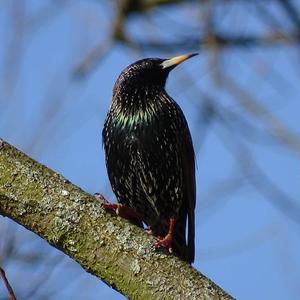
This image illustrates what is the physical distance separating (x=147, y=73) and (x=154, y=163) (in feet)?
2.06

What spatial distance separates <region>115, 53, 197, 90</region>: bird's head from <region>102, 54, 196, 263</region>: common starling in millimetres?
178

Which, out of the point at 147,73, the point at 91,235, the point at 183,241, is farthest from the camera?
the point at 147,73

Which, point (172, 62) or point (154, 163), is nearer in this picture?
point (154, 163)

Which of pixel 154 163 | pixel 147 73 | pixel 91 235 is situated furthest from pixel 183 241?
pixel 91 235

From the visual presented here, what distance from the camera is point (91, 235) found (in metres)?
2.63

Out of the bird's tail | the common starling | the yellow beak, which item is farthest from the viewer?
the yellow beak

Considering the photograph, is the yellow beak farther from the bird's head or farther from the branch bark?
the branch bark

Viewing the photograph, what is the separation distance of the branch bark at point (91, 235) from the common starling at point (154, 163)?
49.2 inches

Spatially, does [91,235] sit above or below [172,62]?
below

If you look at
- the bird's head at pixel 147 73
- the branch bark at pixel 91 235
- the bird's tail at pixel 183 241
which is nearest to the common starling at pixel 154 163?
the bird's tail at pixel 183 241

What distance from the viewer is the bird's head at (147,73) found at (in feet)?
14.6

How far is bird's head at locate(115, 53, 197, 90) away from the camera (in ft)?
14.6

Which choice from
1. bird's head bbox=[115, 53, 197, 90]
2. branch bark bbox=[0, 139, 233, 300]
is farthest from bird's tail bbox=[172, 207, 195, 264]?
branch bark bbox=[0, 139, 233, 300]

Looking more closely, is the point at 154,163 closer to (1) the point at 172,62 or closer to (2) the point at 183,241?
(2) the point at 183,241
